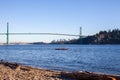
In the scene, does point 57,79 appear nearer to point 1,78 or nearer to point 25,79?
point 25,79

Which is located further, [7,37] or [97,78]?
[7,37]

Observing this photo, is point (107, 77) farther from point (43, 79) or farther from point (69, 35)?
point (69, 35)

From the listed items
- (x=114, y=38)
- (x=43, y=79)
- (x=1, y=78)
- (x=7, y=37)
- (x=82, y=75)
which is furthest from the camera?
(x=114, y=38)

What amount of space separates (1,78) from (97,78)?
499cm

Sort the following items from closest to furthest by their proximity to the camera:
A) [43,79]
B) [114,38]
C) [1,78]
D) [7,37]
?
1. [1,78]
2. [43,79]
3. [7,37]
4. [114,38]

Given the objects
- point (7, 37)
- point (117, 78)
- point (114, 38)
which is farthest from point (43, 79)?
point (114, 38)

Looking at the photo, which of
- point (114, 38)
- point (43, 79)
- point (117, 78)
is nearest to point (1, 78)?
point (43, 79)

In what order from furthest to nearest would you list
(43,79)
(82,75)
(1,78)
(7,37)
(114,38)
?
(114,38) < (7,37) < (82,75) < (43,79) < (1,78)

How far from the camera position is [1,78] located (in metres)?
15.7

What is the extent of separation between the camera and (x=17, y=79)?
16078mm

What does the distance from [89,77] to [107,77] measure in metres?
1.04

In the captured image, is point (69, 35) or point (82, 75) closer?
point (82, 75)

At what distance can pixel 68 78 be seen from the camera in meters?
19.3

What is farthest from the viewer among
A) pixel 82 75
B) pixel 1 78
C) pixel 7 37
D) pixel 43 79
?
pixel 7 37
